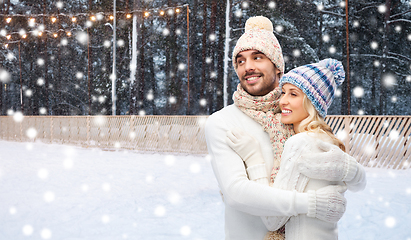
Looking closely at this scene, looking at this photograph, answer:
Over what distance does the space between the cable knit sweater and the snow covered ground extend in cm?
313

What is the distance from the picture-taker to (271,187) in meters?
1.62

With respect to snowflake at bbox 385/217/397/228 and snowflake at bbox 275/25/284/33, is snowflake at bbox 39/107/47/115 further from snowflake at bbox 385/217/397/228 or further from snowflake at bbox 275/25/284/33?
snowflake at bbox 385/217/397/228

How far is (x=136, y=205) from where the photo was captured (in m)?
6.16

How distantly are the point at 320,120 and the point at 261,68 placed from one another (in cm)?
45

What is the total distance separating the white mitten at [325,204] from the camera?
5.16 ft

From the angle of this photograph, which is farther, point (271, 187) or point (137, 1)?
point (137, 1)

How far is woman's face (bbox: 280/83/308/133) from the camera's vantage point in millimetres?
1806

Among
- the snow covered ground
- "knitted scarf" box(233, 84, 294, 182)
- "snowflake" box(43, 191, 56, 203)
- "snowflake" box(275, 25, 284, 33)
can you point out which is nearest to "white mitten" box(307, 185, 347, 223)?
"knitted scarf" box(233, 84, 294, 182)

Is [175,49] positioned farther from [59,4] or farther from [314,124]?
[314,124]

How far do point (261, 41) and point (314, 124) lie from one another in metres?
0.58

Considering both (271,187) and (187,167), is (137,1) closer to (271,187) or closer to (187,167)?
(187,167)

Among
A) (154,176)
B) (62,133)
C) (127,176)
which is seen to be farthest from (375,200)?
(62,133)

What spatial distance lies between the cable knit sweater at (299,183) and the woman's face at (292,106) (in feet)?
0.46

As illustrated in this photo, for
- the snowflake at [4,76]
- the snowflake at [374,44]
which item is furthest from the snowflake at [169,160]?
the snowflake at [4,76]
